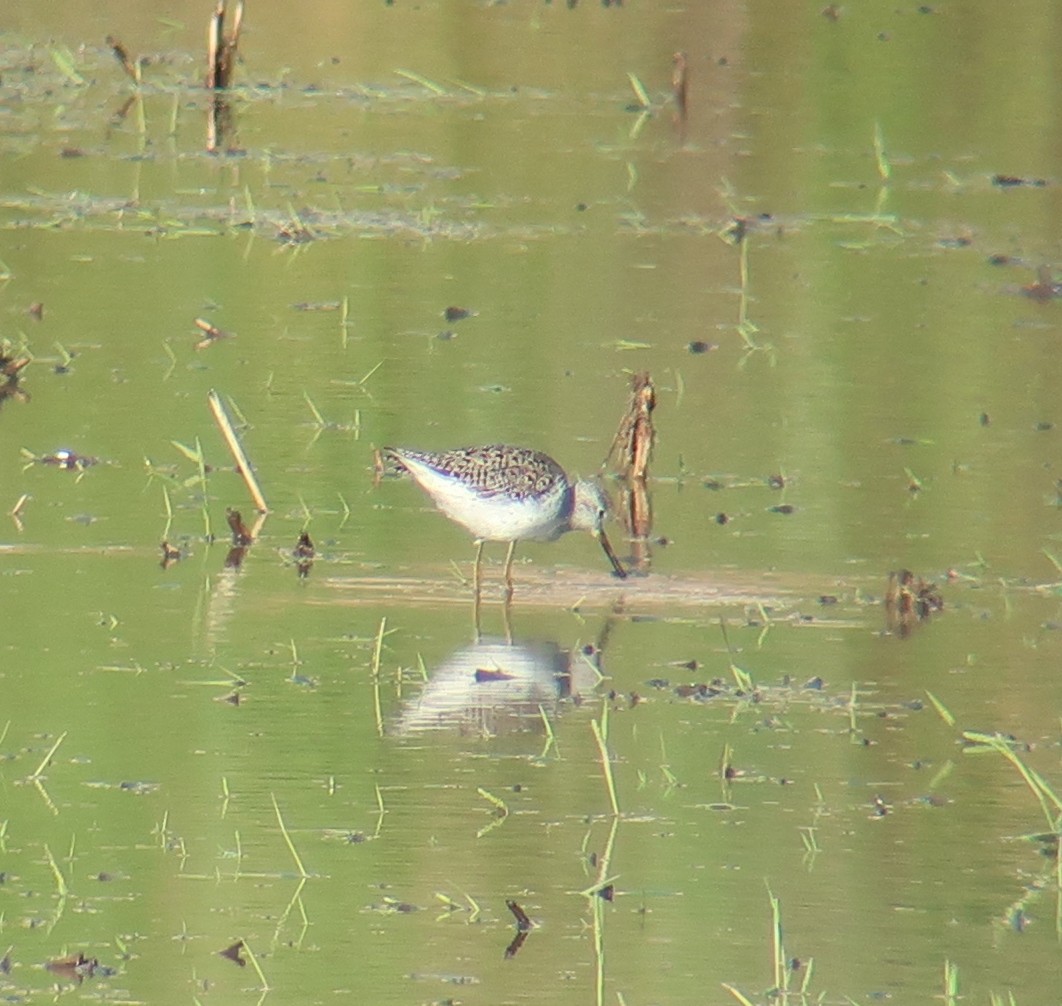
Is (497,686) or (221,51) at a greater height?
(497,686)

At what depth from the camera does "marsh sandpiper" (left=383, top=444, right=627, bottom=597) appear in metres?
9.88

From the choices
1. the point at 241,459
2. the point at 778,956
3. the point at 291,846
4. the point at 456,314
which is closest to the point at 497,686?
the point at 291,846

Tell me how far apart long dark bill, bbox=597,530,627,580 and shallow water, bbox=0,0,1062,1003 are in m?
0.10

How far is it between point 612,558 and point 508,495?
45 centimetres

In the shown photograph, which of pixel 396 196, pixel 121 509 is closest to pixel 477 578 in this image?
pixel 121 509

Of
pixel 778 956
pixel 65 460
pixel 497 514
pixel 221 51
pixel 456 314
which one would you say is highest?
pixel 778 956

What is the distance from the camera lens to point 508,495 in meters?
9.84

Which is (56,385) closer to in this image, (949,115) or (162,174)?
(162,174)

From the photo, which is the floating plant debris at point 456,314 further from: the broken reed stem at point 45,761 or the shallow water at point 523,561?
the broken reed stem at point 45,761

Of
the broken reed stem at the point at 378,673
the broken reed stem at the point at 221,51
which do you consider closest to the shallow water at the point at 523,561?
the broken reed stem at the point at 378,673

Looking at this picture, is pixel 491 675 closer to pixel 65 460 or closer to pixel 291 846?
pixel 291 846

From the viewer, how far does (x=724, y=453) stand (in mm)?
11938

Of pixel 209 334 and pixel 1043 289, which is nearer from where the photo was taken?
pixel 209 334

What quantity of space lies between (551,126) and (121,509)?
34.1 feet
